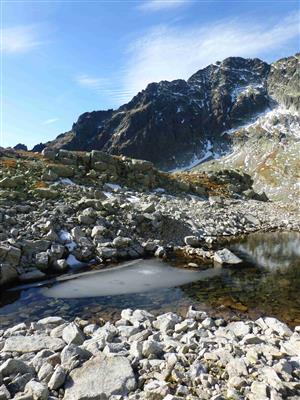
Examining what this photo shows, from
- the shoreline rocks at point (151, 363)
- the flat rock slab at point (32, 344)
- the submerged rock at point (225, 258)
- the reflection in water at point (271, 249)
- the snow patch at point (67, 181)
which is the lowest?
the reflection in water at point (271, 249)

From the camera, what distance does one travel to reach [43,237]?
26.8 meters

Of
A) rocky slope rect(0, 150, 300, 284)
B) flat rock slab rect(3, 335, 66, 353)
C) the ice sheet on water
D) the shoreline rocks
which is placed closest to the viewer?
the shoreline rocks

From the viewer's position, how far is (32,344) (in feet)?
41.4

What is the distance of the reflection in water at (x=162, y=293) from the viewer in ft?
60.0

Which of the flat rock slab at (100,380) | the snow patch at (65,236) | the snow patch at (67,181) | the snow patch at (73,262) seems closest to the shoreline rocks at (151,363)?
the flat rock slab at (100,380)

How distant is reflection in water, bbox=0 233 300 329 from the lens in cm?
1828

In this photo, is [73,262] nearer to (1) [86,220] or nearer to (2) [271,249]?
(1) [86,220]

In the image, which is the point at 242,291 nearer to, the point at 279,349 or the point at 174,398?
the point at 279,349

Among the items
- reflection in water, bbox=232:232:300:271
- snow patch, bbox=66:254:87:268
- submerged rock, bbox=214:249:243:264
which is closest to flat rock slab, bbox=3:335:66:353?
snow patch, bbox=66:254:87:268

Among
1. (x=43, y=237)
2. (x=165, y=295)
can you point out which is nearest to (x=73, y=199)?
(x=43, y=237)

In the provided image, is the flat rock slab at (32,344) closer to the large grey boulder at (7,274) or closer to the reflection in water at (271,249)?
the large grey boulder at (7,274)

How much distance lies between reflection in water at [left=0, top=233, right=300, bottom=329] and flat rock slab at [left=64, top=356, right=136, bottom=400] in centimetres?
650

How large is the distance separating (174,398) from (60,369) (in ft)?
11.0

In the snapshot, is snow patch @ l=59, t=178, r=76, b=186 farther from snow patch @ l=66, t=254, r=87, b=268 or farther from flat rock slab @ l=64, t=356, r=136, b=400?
flat rock slab @ l=64, t=356, r=136, b=400
